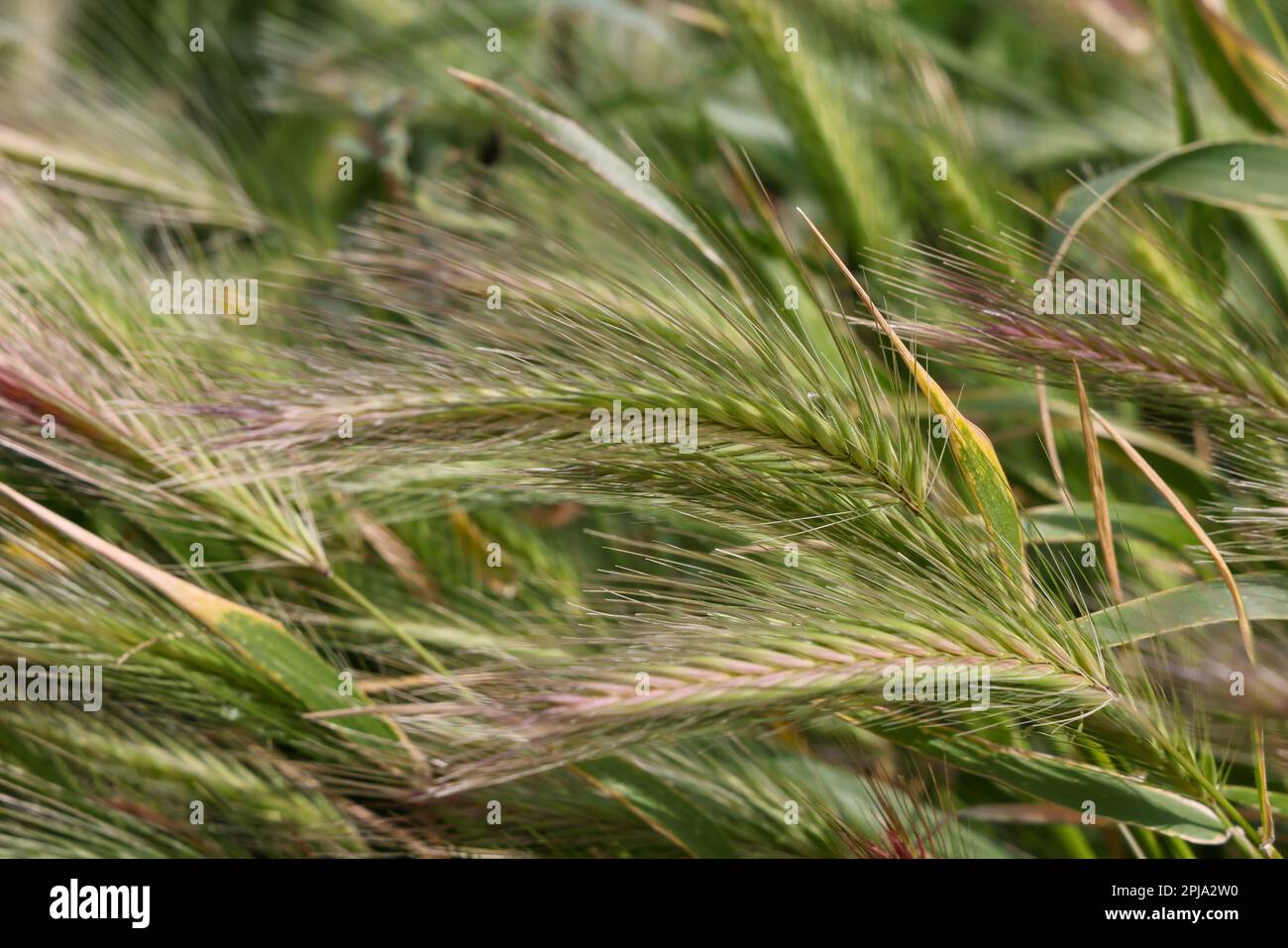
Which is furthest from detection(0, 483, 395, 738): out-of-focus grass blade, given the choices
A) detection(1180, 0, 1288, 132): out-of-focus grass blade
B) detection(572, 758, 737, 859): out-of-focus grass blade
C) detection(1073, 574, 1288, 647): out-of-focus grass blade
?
detection(1180, 0, 1288, 132): out-of-focus grass blade

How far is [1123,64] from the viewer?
4.79ft

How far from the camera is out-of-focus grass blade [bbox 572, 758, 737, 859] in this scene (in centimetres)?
78

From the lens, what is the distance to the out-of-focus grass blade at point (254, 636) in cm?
73

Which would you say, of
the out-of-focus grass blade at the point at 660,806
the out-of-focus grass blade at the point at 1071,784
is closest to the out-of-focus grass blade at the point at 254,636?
the out-of-focus grass blade at the point at 660,806

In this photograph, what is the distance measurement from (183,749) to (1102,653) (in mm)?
731

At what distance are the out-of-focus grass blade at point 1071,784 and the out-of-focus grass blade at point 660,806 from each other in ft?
0.51

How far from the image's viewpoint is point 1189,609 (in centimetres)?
72

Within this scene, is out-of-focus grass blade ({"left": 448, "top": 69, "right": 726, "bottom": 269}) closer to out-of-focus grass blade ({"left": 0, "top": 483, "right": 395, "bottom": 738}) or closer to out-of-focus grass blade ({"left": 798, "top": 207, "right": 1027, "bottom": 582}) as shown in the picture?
out-of-focus grass blade ({"left": 798, "top": 207, "right": 1027, "bottom": 582})

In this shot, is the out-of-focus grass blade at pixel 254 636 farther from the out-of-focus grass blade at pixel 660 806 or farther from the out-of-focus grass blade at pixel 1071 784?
the out-of-focus grass blade at pixel 1071 784

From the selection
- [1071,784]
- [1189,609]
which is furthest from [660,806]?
[1189,609]

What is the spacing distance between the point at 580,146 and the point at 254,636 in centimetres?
47

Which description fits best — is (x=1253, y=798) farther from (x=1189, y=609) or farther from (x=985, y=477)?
(x=985, y=477)
